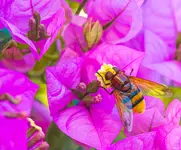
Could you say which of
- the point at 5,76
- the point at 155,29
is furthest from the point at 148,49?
the point at 5,76

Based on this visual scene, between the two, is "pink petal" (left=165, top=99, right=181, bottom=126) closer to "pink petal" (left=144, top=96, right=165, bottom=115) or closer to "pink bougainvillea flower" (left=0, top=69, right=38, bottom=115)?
"pink petal" (left=144, top=96, right=165, bottom=115)

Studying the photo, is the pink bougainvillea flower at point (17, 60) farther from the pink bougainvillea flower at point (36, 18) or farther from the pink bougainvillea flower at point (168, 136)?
the pink bougainvillea flower at point (168, 136)

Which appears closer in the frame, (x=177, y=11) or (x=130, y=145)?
(x=130, y=145)

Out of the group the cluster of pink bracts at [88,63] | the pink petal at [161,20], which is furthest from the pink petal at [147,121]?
the pink petal at [161,20]

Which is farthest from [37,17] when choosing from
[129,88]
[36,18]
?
[129,88]

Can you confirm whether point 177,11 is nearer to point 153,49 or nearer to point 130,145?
point 153,49

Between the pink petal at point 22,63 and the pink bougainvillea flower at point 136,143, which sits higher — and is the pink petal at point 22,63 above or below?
above
